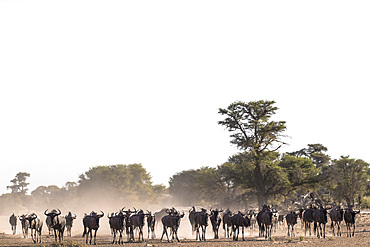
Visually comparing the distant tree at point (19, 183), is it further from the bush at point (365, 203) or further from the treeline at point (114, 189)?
the bush at point (365, 203)

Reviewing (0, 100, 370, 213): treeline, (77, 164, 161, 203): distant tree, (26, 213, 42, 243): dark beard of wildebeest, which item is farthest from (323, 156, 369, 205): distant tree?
(77, 164, 161, 203): distant tree

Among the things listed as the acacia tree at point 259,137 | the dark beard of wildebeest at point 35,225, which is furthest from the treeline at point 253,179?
the dark beard of wildebeest at point 35,225

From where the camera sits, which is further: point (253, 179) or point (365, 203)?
point (365, 203)

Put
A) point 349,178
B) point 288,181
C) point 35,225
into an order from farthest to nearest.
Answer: point 349,178 < point 288,181 < point 35,225

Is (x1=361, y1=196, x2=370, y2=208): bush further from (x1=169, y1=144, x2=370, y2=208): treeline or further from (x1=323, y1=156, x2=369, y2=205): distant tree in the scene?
(x1=323, y1=156, x2=369, y2=205): distant tree

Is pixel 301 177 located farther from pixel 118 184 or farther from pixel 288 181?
pixel 118 184

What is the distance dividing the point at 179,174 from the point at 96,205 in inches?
1033

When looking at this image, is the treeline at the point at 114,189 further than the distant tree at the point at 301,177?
Yes

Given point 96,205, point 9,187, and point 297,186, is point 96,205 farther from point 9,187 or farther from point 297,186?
point 9,187

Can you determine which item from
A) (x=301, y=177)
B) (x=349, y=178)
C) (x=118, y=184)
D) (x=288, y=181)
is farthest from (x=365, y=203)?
(x=118, y=184)

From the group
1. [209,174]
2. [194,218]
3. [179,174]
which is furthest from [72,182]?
[194,218]

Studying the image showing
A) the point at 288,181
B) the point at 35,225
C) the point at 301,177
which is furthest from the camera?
the point at 301,177

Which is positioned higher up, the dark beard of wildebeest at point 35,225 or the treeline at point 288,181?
the treeline at point 288,181

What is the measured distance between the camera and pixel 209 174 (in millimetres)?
76812
